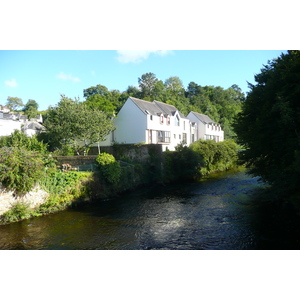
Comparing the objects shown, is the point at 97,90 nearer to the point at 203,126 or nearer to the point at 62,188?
the point at 203,126

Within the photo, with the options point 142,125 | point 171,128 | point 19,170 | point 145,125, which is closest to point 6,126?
point 142,125

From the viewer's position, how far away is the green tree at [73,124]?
30.0m

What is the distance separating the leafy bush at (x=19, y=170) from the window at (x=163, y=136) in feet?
75.8

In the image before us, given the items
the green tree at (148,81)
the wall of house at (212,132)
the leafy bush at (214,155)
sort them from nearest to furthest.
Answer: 1. the leafy bush at (214,155)
2. the wall of house at (212,132)
3. the green tree at (148,81)

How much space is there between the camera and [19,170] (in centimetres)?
1566

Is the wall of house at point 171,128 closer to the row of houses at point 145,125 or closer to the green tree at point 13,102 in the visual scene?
the row of houses at point 145,125

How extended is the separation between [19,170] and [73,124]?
15.0m

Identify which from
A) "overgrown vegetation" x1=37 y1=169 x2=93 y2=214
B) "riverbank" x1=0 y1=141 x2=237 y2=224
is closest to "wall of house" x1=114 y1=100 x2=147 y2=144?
"riverbank" x1=0 y1=141 x2=237 y2=224

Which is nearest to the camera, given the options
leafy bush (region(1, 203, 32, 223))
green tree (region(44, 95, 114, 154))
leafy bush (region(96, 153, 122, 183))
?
leafy bush (region(1, 203, 32, 223))

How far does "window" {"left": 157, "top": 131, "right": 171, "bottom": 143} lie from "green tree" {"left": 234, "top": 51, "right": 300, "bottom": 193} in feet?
68.3

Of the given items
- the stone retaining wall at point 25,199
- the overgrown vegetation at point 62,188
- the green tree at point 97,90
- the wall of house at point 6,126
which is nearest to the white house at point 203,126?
the green tree at point 97,90

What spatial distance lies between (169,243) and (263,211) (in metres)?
7.97

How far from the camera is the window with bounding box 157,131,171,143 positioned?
37934 millimetres

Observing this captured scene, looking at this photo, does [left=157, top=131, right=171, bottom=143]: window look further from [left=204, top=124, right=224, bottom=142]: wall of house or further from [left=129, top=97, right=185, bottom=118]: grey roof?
[left=204, top=124, right=224, bottom=142]: wall of house
